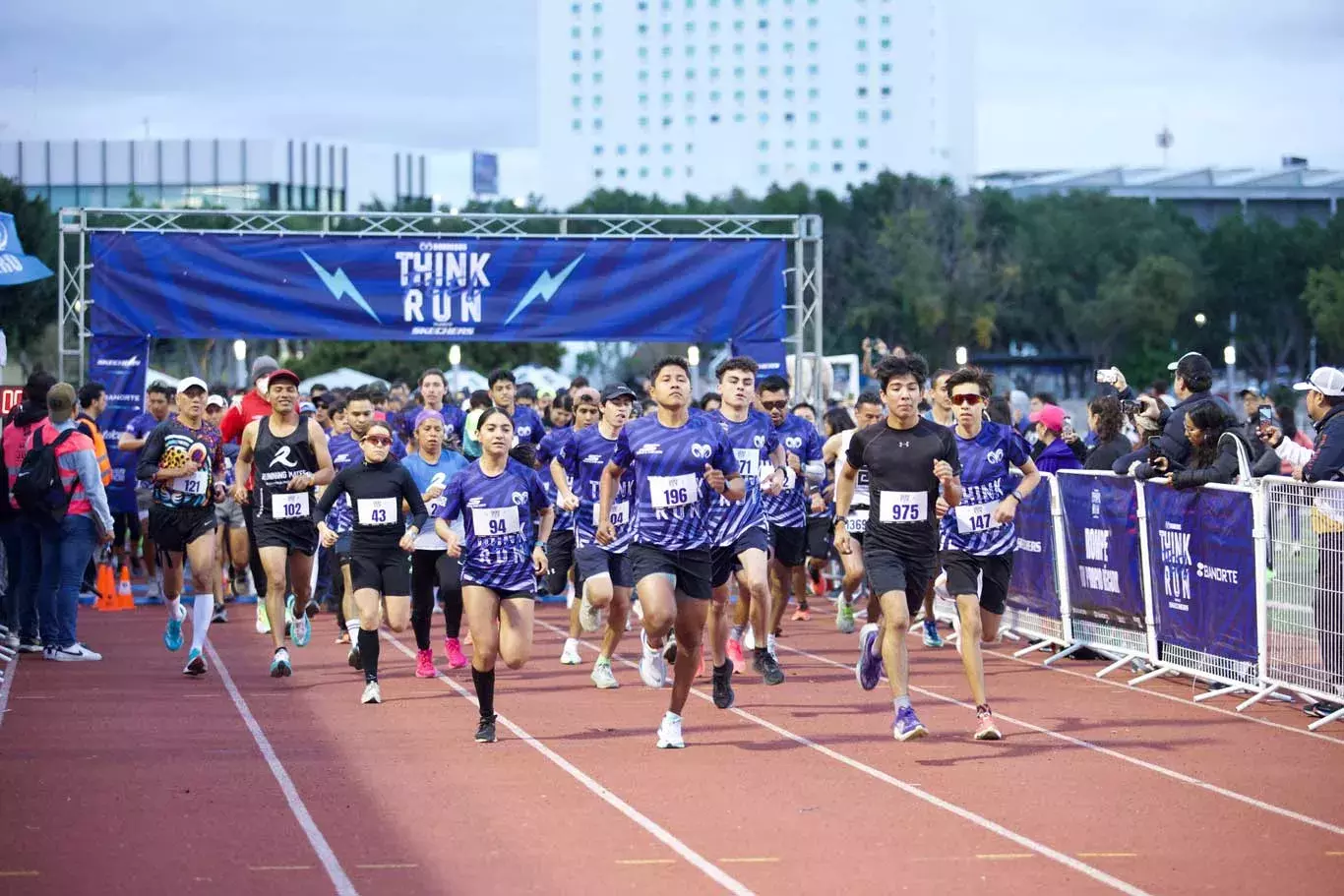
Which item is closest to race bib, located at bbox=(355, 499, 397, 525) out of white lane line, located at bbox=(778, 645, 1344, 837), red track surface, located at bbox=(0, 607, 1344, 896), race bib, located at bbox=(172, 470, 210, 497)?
red track surface, located at bbox=(0, 607, 1344, 896)

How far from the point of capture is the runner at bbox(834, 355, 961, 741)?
1020 cm

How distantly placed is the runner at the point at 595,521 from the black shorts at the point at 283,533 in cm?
177

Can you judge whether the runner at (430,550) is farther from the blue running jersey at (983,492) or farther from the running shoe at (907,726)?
the running shoe at (907,726)

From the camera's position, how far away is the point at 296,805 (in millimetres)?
8609

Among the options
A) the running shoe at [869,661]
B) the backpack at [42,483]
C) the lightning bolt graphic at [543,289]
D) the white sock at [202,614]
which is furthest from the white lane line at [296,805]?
the lightning bolt graphic at [543,289]

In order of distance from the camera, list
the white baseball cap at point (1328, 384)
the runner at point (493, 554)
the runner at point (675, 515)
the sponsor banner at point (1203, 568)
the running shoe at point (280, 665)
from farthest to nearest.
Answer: the running shoe at point (280, 665) → the sponsor banner at point (1203, 568) → the white baseball cap at point (1328, 384) → the runner at point (493, 554) → the runner at point (675, 515)

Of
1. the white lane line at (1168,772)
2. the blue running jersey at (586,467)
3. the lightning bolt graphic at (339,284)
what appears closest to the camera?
the white lane line at (1168,772)

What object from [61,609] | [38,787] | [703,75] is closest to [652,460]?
[38,787]

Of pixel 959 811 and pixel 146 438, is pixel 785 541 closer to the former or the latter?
pixel 959 811

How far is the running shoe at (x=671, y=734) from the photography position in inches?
402

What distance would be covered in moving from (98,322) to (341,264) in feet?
10.1

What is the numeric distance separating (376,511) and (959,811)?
4.98m

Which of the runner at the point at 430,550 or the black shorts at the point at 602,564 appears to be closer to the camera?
the runner at the point at 430,550

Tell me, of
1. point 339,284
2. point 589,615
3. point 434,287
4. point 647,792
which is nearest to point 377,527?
point 589,615
